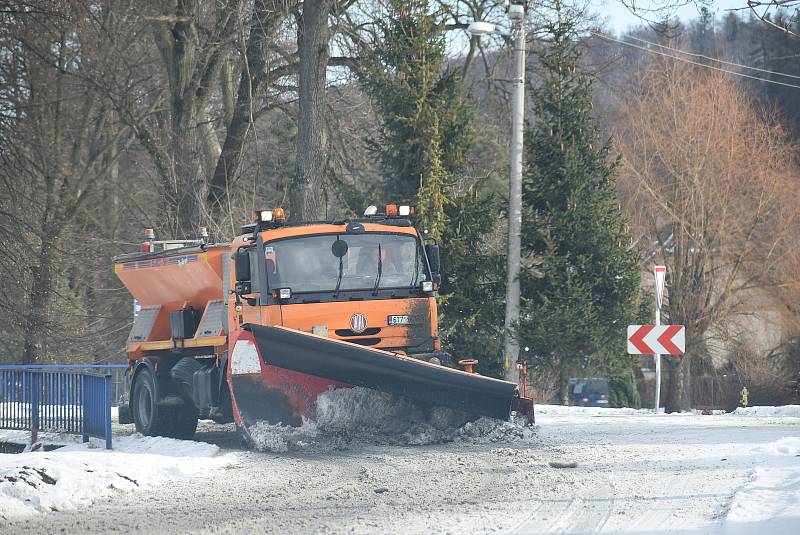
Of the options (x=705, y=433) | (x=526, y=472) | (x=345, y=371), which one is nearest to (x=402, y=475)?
(x=526, y=472)

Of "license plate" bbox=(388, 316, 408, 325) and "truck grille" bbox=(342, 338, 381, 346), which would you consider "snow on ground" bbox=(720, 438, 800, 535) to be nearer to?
"license plate" bbox=(388, 316, 408, 325)

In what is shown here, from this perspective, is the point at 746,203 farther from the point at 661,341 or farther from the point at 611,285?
the point at 661,341

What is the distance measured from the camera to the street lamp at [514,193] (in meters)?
20.0

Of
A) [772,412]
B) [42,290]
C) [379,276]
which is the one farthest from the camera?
[42,290]

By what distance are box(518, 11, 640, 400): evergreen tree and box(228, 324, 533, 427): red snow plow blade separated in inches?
327

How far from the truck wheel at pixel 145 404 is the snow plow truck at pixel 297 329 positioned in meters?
0.02

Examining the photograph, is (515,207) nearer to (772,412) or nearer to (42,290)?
(772,412)

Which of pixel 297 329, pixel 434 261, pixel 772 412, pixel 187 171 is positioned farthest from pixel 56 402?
pixel 187 171

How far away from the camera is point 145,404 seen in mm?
15859

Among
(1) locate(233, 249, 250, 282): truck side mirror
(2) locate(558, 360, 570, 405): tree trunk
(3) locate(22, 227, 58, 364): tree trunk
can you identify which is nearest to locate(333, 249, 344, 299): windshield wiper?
(1) locate(233, 249, 250, 282): truck side mirror

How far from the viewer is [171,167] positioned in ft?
87.2

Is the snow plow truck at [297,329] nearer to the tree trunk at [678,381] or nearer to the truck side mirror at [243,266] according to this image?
the truck side mirror at [243,266]

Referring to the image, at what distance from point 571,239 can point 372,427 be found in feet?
29.5

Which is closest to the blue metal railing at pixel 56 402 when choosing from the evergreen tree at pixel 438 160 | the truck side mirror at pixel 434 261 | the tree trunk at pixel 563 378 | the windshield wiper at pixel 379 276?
the windshield wiper at pixel 379 276
